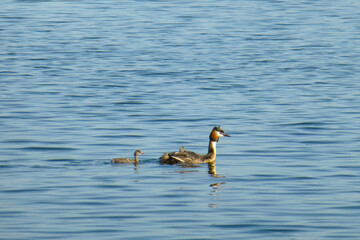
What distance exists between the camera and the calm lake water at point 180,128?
45.7 ft

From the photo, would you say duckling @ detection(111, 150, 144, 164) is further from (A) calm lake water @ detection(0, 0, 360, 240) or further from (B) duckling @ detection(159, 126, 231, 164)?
(B) duckling @ detection(159, 126, 231, 164)

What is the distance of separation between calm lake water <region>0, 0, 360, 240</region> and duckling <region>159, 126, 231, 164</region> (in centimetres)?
22

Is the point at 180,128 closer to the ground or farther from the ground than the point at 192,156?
closer to the ground

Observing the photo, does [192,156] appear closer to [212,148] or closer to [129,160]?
[212,148]

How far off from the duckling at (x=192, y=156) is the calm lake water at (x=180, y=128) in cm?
22

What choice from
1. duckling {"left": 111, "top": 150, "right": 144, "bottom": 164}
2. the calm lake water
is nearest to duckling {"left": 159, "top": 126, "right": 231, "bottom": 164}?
the calm lake water

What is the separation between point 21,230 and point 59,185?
284 centimetres

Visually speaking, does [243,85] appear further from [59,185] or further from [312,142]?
[59,185]

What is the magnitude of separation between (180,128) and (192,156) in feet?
11.8

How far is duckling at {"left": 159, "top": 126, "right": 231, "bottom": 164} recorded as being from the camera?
17.7m

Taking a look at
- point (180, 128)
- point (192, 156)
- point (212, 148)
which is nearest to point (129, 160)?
point (192, 156)

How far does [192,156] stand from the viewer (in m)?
18.0

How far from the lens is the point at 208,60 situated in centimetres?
3372

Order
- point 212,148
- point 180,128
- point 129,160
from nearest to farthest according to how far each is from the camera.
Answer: point 129,160
point 212,148
point 180,128
